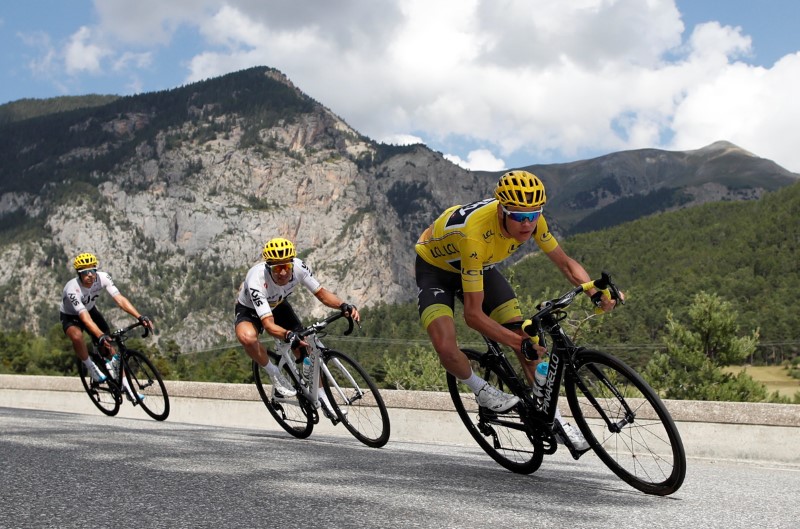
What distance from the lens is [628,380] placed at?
5.13 meters

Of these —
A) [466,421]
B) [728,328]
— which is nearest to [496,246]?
[466,421]

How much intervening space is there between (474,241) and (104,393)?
29.2 feet

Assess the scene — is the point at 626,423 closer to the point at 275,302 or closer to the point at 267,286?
the point at 267,286

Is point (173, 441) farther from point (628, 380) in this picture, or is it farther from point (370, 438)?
point (628, 380)

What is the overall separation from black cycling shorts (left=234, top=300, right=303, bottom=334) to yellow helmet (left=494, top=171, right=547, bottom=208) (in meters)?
4.46

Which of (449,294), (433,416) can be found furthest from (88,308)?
(449,294)

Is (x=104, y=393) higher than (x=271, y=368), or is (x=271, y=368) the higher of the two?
(x=271, y=368)

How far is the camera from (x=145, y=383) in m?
11.6

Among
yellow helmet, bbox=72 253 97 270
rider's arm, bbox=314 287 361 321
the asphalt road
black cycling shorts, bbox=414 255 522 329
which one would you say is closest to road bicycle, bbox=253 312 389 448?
rider's arm, bbox=314 287 361 321

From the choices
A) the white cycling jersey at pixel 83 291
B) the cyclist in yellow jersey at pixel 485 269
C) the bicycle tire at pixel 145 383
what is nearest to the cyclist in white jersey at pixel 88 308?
the white cycling jersey at pixel 83 291

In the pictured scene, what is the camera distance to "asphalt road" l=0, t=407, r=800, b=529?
392cm

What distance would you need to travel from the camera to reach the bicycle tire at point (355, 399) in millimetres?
8039

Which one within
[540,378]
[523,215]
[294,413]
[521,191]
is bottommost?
[294,413]

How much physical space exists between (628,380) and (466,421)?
6.16 feet
